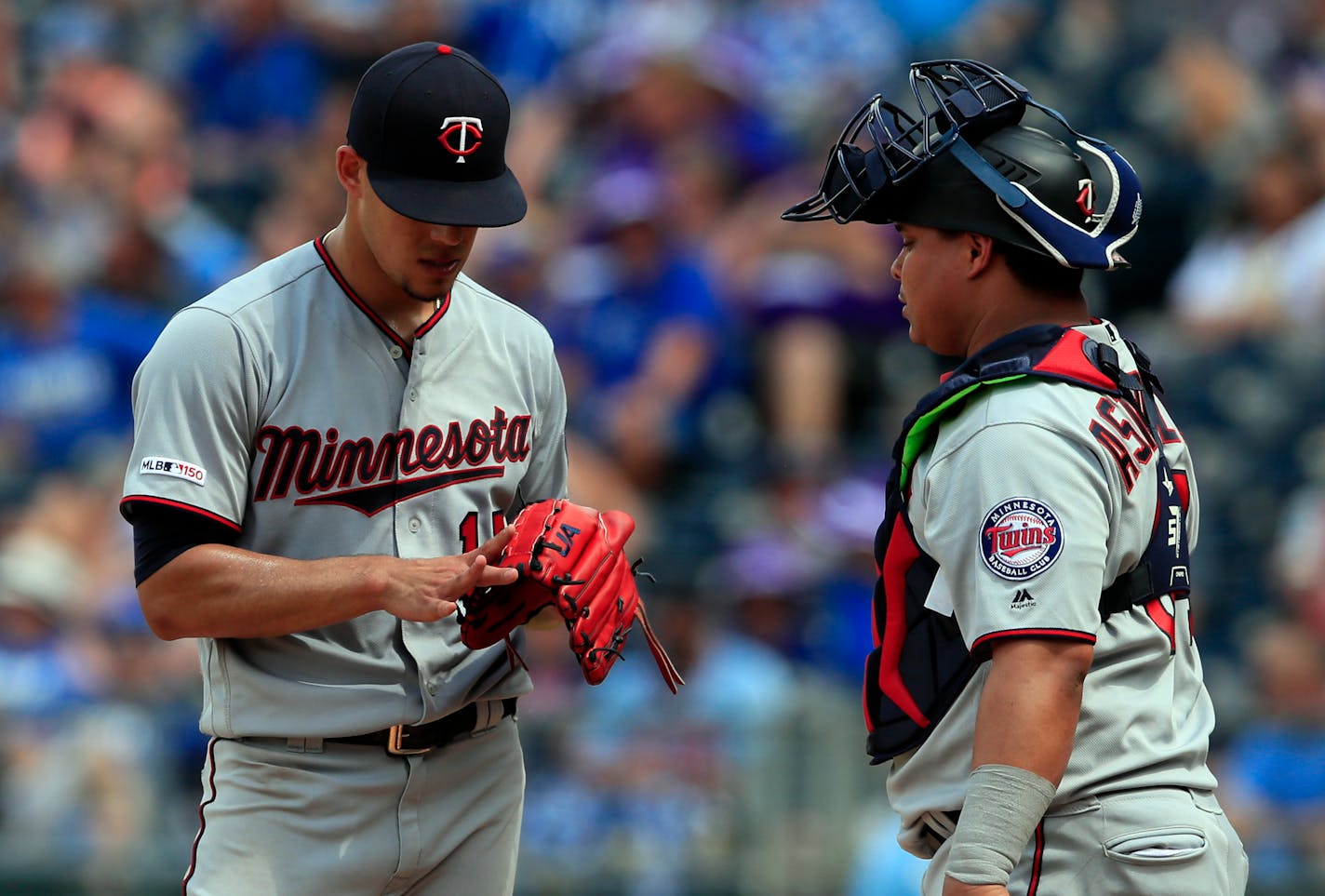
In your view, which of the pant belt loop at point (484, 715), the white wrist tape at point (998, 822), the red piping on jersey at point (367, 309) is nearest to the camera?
the white wrist tape at point (998, 822)

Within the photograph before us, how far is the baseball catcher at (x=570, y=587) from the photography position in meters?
3.03

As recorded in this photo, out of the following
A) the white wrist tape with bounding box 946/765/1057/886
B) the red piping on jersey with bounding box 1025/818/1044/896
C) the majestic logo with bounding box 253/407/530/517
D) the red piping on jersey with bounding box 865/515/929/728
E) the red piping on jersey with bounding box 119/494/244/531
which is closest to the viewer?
the white wrist tape with bounding box 946/765/1057/886

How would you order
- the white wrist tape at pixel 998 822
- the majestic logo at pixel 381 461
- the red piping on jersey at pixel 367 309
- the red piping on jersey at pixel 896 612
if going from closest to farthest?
the white wrist tape at pixel 998 822, the red piping on jersey at pixel 896 612, the majestic logo at pixel 381 461, the red piping on jersey at pixel 367 309

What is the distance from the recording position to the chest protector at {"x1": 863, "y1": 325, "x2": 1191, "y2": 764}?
2689 mm

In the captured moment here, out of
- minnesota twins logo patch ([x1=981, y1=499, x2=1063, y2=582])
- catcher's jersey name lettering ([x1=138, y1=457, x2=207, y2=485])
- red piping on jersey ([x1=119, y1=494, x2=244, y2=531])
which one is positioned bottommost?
minnesota twins logo patch ([x1=981, y1=499, x2=1063, y2=582])

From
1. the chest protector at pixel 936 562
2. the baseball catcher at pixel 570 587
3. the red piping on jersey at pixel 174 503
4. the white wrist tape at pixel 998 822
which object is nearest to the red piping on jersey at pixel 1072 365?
the chest protector at pixel 936 562

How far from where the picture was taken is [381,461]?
10.4ft

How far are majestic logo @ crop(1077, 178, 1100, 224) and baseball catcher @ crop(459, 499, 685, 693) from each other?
3.21 feet

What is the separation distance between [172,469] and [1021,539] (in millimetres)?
1391

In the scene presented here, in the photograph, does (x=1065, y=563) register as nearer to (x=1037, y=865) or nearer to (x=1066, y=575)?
(x=1066, y=575)

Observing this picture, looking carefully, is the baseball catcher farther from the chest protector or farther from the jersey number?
the chest protector

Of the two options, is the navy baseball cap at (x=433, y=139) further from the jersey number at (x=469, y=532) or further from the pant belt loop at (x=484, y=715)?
the pant belt loop at (x=484, y=715)

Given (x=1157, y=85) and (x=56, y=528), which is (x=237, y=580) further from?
(x=1157, y=85)

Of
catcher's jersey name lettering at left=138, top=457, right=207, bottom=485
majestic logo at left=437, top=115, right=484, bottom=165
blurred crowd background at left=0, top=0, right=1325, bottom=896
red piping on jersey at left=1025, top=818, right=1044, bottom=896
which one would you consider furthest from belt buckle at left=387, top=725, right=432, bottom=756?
blurred crowd background at left=0, top=0, right=1325, bottom=896
